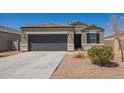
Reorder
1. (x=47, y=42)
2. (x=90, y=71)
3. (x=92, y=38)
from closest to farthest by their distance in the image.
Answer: (x=90, y=71) → (x=47, y=42) → (x=92, y=38)

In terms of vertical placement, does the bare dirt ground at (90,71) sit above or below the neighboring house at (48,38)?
below

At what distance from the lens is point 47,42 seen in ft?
93.9

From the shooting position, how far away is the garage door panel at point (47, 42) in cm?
2861

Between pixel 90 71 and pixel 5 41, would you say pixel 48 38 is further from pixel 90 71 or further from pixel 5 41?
pixel 90 71

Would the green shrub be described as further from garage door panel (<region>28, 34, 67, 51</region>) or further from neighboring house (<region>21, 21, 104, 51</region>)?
garage door panel (<region>28, 34, 67, 51</region>)

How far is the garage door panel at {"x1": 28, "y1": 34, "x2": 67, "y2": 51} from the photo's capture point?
28.6 metres

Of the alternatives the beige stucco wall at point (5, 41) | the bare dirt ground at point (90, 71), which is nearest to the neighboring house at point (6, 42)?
the beige stucco wall at point (5, 41)

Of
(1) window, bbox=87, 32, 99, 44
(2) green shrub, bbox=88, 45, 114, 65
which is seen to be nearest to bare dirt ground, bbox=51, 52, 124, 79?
(2) green shrub, bbox=88, 45, 114, 65

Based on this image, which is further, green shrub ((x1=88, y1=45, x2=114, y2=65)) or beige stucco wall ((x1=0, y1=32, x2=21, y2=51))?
beige stucco wall ((x1=0, y1=32, x2=21, y2=51))

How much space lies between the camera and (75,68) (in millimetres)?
13375

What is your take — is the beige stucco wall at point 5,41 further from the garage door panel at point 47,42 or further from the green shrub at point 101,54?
the green shrub at point 101,54

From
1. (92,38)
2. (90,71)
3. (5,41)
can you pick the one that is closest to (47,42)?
(92,38)
